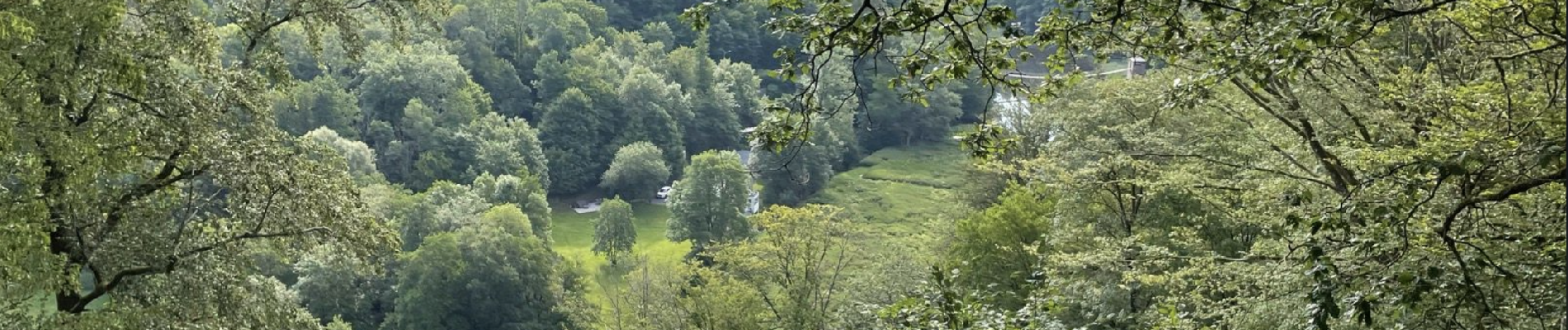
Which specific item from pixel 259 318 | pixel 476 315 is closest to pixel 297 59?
pixel 476 315

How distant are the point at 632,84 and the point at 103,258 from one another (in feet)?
270

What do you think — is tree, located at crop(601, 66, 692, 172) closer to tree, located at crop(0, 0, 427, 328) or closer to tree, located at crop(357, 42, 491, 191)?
tree, located at crop(357, 42, 491, 191)

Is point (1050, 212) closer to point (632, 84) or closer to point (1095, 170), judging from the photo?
point (1095, 170)

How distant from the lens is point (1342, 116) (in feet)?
42.9

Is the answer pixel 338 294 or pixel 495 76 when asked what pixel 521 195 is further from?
pixel 495 76

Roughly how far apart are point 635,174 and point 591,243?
35.7ft

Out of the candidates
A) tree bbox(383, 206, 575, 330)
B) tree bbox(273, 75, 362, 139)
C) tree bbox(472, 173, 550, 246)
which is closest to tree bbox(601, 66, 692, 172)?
tree bbox(472, 173, 550, 246)

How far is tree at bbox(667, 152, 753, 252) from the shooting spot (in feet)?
203

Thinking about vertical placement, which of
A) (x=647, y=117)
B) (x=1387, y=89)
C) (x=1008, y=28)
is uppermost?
(x=647, y=117)

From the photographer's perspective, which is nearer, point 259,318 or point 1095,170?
point 259,318

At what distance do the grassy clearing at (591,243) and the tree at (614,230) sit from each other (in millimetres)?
611

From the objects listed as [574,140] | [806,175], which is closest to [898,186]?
[806,175]

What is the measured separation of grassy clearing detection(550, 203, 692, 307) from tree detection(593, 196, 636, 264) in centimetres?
61

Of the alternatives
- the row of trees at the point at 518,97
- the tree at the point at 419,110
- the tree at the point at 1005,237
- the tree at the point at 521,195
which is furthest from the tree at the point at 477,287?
the tree at the point at 419,110
